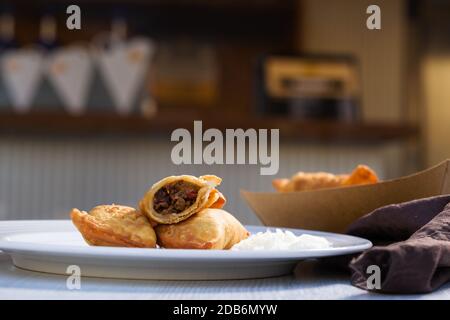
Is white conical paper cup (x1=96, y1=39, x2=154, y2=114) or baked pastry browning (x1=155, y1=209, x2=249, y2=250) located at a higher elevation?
white conical paper cup (x1=96, y1=39, x2=154, y2=114)

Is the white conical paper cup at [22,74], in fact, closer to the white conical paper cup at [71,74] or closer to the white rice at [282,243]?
the white conical paper cup at [71,74]

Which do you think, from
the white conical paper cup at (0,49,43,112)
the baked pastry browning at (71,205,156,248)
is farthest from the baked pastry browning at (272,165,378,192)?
the white conical paper cup at (0,49,43,112)

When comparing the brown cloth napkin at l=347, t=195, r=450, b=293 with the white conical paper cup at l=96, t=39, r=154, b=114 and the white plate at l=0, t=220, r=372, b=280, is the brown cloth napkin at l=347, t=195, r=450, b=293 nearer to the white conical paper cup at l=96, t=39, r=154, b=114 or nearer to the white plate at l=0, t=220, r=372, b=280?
the white plate at l=0, t=220, r=372, b=280

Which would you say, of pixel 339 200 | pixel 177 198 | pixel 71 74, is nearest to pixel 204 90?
pixel 71 74

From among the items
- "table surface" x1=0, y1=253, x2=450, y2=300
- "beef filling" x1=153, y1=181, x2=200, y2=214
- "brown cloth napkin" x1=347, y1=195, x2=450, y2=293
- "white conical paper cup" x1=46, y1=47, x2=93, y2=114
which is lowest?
"table surface" x1=0, y1=253, x2=450, y2=300

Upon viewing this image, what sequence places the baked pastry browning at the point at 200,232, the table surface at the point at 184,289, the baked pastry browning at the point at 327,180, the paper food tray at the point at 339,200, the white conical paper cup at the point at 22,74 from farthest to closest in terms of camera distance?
1. the white conical paper cup at the point at 22,74
2. the baked pastry browning at the point at 327,180
3. the paper food tray at the point at 339,200
4. the baked pastry browning at the point at 200,232
5. the table surface at the point at 184,289

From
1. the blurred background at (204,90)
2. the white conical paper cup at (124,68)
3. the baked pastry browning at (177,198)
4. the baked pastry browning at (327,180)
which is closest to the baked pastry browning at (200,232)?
the baked pastry browning at (177,198)
